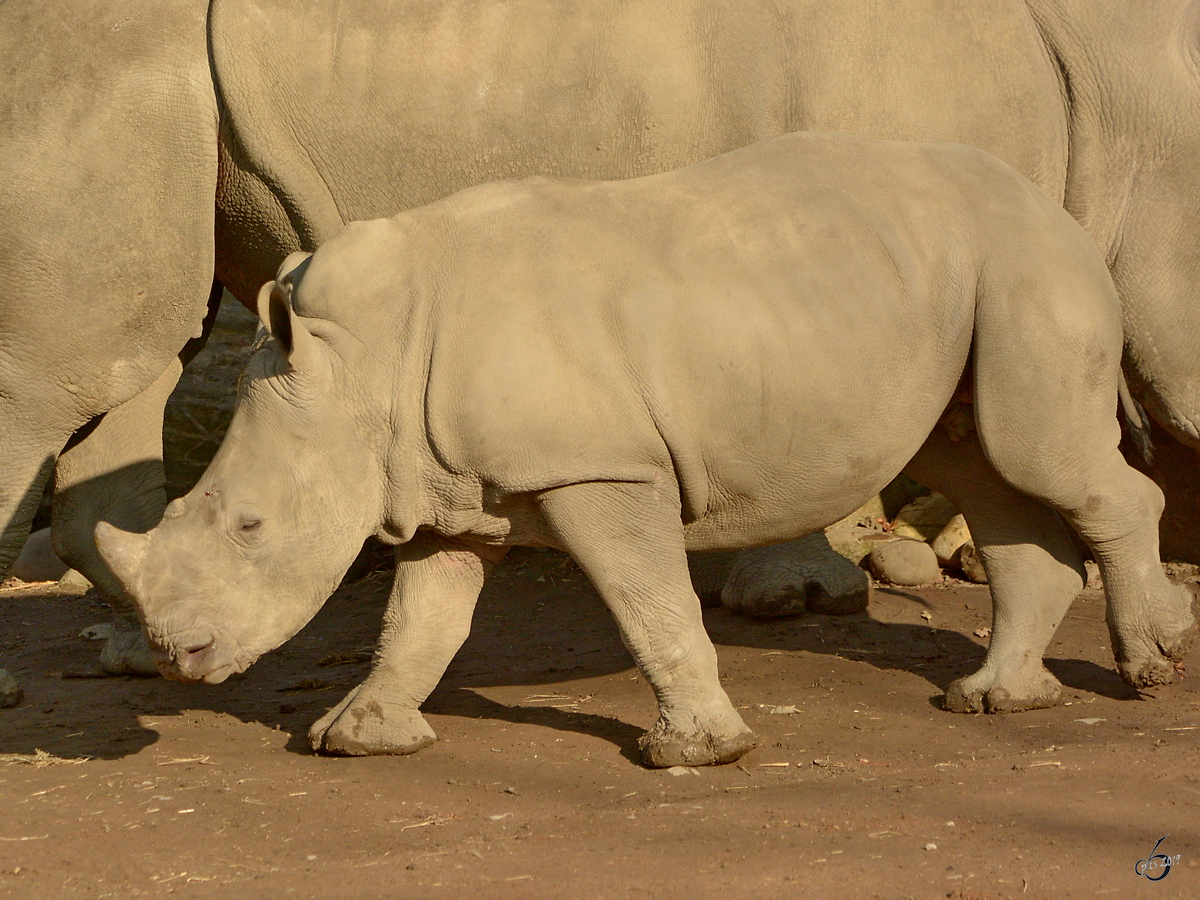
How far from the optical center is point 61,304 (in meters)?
4.99

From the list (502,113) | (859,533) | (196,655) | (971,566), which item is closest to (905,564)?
(971,566)

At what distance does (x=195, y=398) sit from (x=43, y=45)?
136 inches

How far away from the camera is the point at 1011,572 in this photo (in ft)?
16.5

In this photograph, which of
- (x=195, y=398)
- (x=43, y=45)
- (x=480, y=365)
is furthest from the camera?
(x=195, y=398)

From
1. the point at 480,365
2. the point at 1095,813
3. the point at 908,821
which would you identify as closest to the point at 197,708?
the point at 480,365

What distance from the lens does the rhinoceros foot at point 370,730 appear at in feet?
14.9

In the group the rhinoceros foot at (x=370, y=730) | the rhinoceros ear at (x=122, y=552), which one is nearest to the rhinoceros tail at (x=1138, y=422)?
the rhinoceros foot at (x=370, y=730)

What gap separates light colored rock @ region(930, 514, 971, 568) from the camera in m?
7.17

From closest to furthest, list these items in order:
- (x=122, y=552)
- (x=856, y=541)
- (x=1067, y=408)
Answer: (x=122, y=552)
(x=1067, y=408)
(x=856, y=541)

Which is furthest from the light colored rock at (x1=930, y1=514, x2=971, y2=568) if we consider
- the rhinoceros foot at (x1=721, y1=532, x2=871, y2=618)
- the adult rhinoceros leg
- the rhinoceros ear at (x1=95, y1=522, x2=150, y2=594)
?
the rhinoceros ear at (x1=95, y1=522, x2=150, y2=594)

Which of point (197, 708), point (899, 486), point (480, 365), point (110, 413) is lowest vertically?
point (899, 486)

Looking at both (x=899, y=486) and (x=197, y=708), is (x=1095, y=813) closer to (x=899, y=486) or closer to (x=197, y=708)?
(x=197, y=708)

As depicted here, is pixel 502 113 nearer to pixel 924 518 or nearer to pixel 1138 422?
pixel 1138 422

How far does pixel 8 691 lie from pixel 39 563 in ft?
9.98
